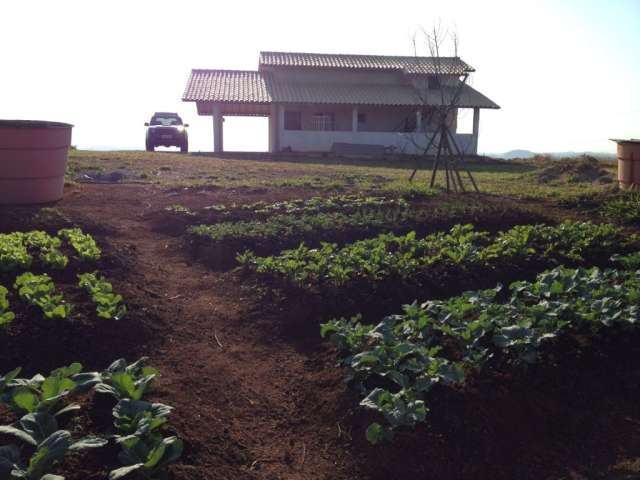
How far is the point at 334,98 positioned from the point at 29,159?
20.1 meters

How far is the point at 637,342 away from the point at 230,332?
2892 millimetres

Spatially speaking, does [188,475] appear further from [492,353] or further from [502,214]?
[502,214]

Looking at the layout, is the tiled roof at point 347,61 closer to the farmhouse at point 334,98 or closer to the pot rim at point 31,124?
the farmhouse at point 334,98

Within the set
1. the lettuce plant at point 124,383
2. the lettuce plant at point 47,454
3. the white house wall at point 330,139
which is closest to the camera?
the lettuce plant at point 47,454

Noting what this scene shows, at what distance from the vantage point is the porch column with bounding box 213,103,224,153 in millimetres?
25391

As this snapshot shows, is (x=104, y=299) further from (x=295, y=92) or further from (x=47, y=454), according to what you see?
(x=295, y=92)

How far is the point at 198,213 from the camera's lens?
8312 millimetres

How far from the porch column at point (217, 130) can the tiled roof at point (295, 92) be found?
1.70 ft

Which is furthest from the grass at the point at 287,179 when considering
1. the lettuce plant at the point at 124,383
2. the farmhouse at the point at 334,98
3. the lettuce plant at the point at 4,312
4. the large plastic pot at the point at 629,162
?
the farmhouse at the point at 334,98

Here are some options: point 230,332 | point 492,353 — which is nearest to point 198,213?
point 230,332

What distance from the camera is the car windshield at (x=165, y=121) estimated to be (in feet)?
83.3

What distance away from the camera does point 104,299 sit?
433 centimetres

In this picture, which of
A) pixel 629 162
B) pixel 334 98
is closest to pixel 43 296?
pixel 629 162

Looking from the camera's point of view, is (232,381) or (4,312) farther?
(4,312)
